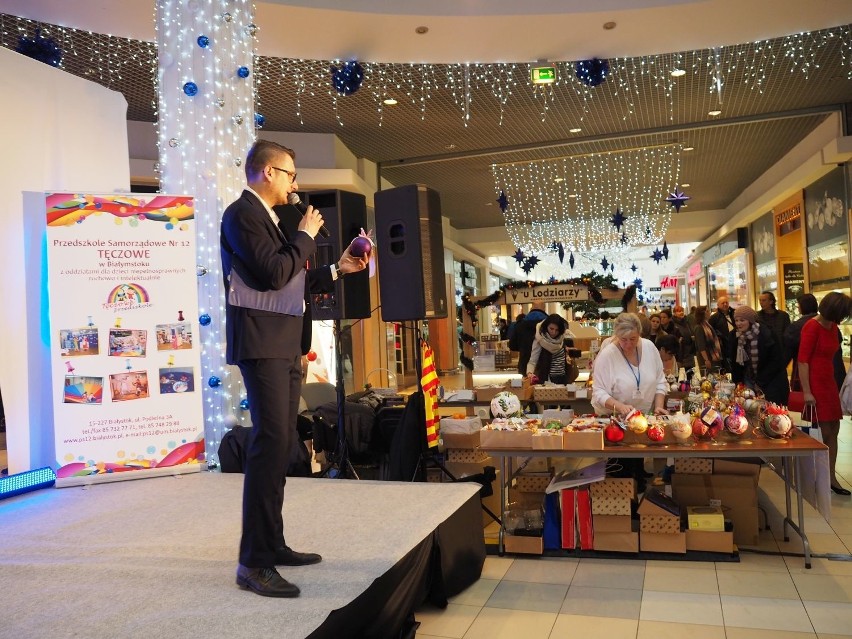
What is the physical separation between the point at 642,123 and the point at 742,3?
445cm

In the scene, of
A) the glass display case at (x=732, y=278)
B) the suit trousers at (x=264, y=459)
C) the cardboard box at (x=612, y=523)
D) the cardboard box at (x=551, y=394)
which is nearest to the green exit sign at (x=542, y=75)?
the cardboard box at (x=551, y=394)

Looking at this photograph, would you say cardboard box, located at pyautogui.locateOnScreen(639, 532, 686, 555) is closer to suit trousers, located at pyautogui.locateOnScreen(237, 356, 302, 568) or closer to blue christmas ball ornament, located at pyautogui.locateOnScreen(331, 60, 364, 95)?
suit trousers, located at pyautogui.locateOnScreen(237, 356, 302, 568)

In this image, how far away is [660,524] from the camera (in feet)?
11.9

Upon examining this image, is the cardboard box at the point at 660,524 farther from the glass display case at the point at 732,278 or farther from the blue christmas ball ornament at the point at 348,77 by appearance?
the glass display case at the point at 732,278

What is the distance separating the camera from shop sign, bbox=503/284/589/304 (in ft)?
25.4

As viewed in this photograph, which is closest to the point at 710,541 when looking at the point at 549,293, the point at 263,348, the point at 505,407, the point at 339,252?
the point at 505,407

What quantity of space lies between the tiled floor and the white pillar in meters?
2.20

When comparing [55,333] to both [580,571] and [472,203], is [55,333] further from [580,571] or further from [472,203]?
A: [472,203]

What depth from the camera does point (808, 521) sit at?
13.7 feet

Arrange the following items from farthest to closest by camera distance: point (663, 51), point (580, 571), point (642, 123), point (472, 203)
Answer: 1. point (472, 203)
2. point (642, 123)
3. point (663, 51)
4. point (580, 571)

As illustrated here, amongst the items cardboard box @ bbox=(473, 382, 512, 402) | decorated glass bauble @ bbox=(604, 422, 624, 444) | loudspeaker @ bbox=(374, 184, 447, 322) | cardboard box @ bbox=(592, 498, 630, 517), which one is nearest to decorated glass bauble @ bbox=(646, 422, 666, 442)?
decorated glass bauble @ bbox=(604, 422, 624, 444)

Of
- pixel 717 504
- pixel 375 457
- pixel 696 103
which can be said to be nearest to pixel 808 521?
pixel 717 504

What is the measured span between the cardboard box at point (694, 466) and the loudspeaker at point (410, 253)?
1.62 meters

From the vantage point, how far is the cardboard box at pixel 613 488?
145 inches
